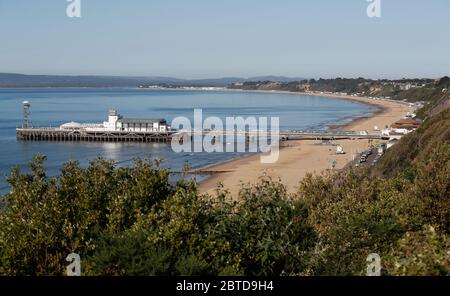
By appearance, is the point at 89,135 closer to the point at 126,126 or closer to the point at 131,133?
the point at 126,126

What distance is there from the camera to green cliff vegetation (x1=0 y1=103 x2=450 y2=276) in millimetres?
10219

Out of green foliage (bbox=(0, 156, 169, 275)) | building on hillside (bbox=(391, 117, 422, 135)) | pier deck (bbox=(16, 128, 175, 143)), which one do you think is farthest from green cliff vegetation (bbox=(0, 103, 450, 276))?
pier deck (bbox=(16, 128, 175, 143))

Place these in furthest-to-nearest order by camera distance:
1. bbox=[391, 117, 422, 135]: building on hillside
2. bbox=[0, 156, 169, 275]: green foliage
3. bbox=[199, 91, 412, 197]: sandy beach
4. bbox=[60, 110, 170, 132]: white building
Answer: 1. bbox=[60, 110, 170, 132]: white building
2. bbox=[391, 117, 422, 135]: building on hillside
3. bbox=[199, 91, 412, 197]: sandy beach
4. bbox=[0, 156, 169, 275]: green foliage

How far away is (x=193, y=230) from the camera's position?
11242 millimetres

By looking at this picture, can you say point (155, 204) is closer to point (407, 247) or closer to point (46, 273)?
point (46, 273)

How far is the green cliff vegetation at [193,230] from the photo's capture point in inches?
402

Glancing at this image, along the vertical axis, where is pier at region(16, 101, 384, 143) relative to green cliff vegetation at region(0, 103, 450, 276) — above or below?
below

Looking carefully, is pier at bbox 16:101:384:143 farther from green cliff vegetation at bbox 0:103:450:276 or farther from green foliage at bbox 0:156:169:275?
green foliage at bbox 0:156:169:275

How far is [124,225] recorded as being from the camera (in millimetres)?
12562

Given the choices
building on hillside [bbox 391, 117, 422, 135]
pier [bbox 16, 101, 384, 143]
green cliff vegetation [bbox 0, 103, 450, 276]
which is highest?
green cliff vegetation [bbox 0, 103, 450, 276]

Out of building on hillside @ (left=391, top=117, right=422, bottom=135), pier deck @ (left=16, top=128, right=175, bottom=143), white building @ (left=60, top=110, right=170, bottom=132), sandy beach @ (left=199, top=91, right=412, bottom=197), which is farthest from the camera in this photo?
white building @ (left=60, top=110, right=170, bottom=132)

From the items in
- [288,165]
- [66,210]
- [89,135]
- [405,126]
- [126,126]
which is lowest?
[288,165]

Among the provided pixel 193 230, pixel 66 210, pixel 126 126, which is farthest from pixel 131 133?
pixel 193 230
